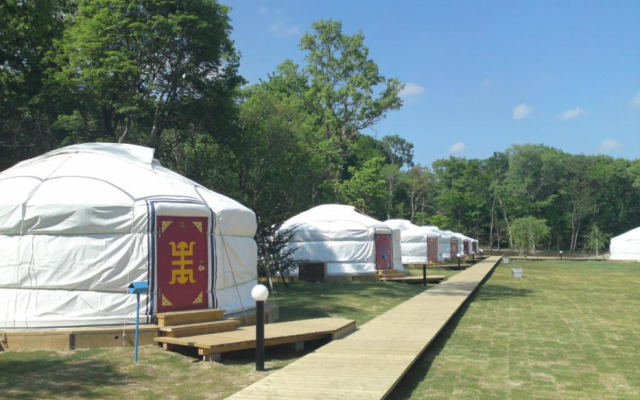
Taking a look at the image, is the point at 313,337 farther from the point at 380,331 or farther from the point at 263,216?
the point at 263,216

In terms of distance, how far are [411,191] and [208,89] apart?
4087 cm

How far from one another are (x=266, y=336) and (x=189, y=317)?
1318mm

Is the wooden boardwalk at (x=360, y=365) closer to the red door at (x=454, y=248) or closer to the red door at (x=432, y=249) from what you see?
the red door at (x=432, y=249)

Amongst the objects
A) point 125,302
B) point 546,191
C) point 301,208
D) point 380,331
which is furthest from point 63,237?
point 546,191

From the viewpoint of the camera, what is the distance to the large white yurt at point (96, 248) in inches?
299

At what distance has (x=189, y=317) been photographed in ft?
25.8

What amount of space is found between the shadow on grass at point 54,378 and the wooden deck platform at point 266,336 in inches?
38.5

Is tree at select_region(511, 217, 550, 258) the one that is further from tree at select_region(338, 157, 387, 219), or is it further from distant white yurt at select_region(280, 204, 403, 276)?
distant white yurt at select_region(280, 204, 403, 276)

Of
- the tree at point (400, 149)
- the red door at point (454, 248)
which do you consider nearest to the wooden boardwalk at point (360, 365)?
the red door at point (454, 248)

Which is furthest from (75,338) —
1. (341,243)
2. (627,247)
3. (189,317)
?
(627,247)

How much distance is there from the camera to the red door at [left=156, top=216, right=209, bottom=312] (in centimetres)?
795

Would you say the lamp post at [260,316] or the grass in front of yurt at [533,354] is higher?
the lamp post at [260,316]

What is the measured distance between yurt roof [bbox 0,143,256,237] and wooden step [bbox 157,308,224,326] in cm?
130

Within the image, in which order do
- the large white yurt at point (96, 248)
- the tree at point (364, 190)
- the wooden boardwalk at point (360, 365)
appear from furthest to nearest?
the tree at point (364, 190) < the large white yurt at point (96, 248) < the wooden boardwalk at point (360, 365)
